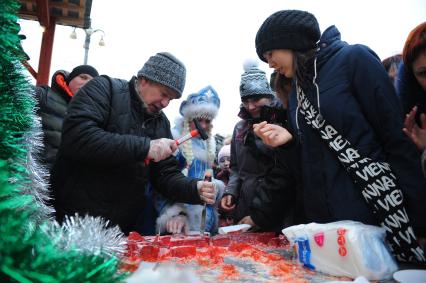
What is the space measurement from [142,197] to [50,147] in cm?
113

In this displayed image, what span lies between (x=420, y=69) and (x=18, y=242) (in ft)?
5.27

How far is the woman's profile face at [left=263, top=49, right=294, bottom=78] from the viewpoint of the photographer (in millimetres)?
1563

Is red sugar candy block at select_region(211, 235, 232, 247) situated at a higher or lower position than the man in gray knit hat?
lower

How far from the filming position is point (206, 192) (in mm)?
1797

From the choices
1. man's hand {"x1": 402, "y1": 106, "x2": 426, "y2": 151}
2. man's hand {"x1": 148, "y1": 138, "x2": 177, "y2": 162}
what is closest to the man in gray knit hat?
man's hand {"x1": 148, "y1": 138, "x2": 177, "y2": 162}

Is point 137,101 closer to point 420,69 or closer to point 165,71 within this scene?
point 165,71

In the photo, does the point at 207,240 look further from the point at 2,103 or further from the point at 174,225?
the point at 2,103

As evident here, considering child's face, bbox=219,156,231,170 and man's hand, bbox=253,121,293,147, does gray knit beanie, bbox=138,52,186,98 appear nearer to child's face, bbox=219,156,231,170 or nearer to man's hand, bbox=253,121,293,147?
man's hand, bbox=253,121,293,147

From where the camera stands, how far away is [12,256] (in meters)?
0.32

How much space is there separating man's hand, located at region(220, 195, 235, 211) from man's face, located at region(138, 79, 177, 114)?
93cm

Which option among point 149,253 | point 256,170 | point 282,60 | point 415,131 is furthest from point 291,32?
point 149,253

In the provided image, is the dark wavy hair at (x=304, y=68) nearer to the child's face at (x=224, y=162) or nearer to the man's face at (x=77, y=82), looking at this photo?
the man's face at (x=77, y=82)

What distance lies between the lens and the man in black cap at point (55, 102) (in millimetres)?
2439

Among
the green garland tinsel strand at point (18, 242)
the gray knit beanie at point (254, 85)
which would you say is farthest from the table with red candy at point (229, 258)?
the gray knit beanie at point (254, 85)
